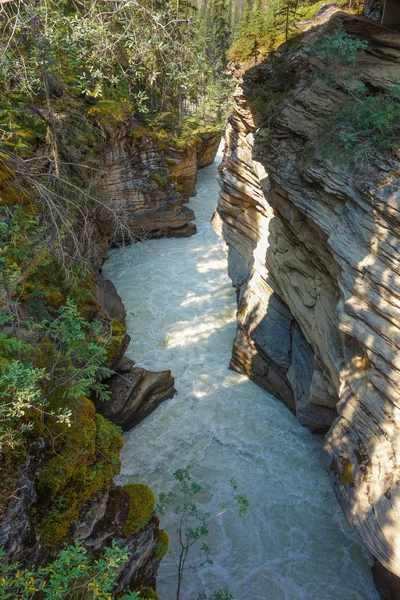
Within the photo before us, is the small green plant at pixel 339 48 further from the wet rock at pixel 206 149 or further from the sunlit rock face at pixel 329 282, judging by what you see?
the wet rock at pixel 206 149

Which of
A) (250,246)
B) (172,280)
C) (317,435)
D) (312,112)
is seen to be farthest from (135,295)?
(312,112)

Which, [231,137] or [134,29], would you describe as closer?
[134,29]

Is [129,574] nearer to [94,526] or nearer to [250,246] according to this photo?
[94,526]

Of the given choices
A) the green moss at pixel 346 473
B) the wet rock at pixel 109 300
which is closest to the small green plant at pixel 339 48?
the green moss at pixel 346 473

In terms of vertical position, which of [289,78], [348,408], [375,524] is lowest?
[375,524]

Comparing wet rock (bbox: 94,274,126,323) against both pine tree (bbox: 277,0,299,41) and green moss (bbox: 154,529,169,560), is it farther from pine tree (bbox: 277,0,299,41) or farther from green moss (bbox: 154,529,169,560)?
pine tree (bbox: 277,0,299,41)

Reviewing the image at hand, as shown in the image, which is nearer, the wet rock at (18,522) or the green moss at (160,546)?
the wet rock at (18,522)
